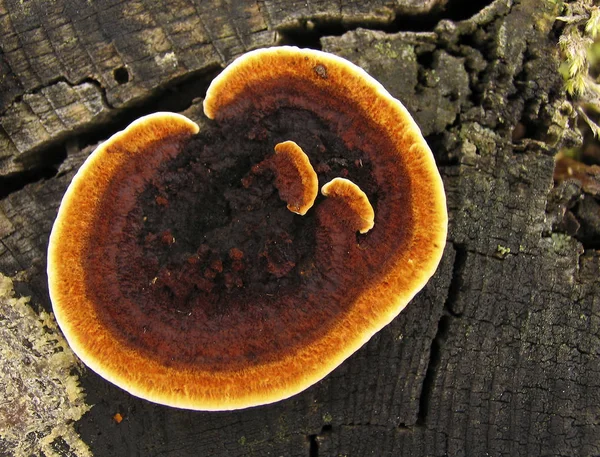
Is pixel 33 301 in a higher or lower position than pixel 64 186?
lower

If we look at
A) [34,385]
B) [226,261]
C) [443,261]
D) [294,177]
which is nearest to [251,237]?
[226,261]

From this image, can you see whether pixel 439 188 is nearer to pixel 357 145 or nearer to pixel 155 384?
pixel 357 145

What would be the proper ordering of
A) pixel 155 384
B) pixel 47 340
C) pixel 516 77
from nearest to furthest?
pixel 155 384, pixel 47 340, pixel 516 77

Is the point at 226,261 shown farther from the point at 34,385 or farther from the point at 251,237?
the point at 34,385

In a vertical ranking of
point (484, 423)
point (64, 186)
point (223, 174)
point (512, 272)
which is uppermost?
point (64, 186)

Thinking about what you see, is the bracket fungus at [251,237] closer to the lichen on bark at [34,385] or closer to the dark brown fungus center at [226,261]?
the dark brown fungus center at [226,261]

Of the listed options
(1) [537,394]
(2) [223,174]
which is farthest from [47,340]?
(1) [537,394]
